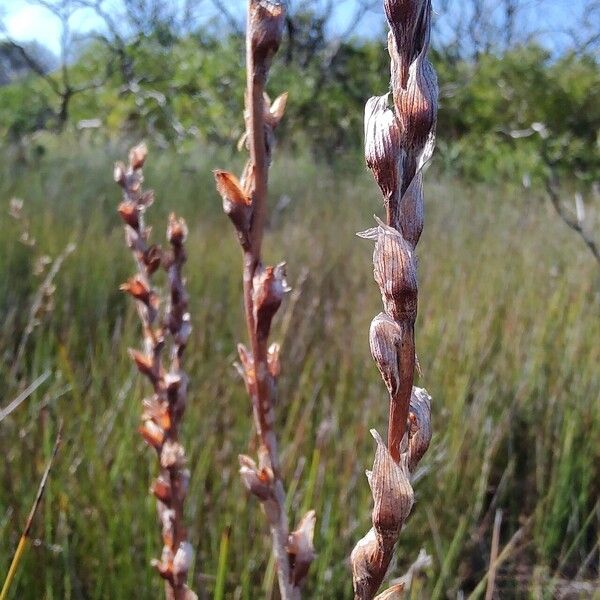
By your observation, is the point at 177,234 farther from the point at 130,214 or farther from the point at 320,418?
the point at 320,418

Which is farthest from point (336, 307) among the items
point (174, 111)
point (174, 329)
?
point (174, 111)

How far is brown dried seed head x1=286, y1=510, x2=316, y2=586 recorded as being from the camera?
34 centimetres

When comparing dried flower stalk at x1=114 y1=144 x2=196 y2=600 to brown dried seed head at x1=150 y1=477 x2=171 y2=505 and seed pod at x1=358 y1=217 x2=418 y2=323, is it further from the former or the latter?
seed pod at x1=358 y1=217 x2=418 y2=323

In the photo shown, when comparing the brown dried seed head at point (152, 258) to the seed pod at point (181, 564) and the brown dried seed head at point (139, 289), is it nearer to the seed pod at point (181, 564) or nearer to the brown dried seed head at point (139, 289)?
the brown dried seed head at point (139, 289)

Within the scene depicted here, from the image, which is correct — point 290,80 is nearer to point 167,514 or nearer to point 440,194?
point 440,194

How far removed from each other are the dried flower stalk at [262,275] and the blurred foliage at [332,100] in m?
4.13

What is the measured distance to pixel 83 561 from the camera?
97cm

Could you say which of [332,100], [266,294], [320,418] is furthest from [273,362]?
[332,100]

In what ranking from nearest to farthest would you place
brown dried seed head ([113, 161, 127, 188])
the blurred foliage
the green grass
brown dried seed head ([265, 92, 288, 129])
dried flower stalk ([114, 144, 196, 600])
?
brown dried seed head ([265, 92, 288, 129]) < dried flower stalk ([114, 144, 196, 600]) < brown dried seed head ([113, 161, 127, 188]) < the green grass < the blurred foliage

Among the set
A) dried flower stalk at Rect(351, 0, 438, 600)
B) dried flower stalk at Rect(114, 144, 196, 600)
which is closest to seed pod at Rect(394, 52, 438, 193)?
dried flower stalk at Rect(351, 0, 438, 600)

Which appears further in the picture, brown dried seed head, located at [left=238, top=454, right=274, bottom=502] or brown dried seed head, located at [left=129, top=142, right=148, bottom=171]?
brown dried seed head, located at [left=129, top=142, right=148, bottom=171]

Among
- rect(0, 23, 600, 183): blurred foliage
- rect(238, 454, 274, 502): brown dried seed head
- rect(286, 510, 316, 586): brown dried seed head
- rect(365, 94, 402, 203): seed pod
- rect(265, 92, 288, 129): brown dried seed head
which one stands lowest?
rect(286, 510, 316, 586): brown dried seed head

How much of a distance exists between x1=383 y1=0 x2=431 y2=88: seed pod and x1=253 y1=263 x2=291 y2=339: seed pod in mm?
115

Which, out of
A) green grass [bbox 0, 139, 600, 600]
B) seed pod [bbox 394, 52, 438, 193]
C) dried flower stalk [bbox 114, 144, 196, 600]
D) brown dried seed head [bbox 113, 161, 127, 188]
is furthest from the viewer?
green grass [bbox 0, 139, 600, 600]
